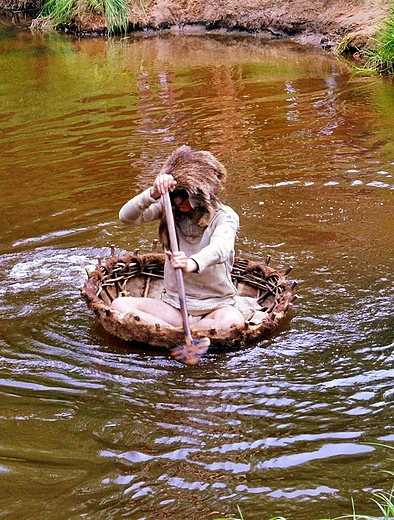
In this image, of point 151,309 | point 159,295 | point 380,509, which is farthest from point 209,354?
point 380,509

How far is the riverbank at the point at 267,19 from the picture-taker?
1366 centimetres

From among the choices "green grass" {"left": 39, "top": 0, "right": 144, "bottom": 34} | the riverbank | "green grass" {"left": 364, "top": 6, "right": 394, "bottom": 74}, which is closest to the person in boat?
"green grass" {"left": 364, "top": 6, "right": 394, "bottom": 74}

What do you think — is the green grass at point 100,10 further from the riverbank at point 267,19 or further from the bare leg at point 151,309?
the bare leg at point 151,309

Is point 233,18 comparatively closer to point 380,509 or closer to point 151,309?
point 151,309

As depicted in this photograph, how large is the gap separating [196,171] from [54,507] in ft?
6.52

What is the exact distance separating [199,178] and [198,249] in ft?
1.49

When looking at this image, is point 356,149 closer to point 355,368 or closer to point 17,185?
point 17,185

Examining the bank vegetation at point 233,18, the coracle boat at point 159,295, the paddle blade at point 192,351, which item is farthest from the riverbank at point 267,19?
the paddle blade at point 192,351

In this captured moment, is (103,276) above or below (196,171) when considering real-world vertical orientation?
below

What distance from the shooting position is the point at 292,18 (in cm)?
1527

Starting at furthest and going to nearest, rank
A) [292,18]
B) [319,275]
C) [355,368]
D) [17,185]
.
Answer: [292,18] < [17,185] < [319,275] < [355,368]

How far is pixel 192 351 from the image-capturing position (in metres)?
3.88

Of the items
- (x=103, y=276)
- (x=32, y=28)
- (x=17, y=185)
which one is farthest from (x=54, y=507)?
(x=32, y=28)

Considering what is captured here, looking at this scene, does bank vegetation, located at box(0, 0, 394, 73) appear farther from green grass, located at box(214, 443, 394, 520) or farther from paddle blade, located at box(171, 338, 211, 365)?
green grass, located at box(214, 443, 394, 520)
